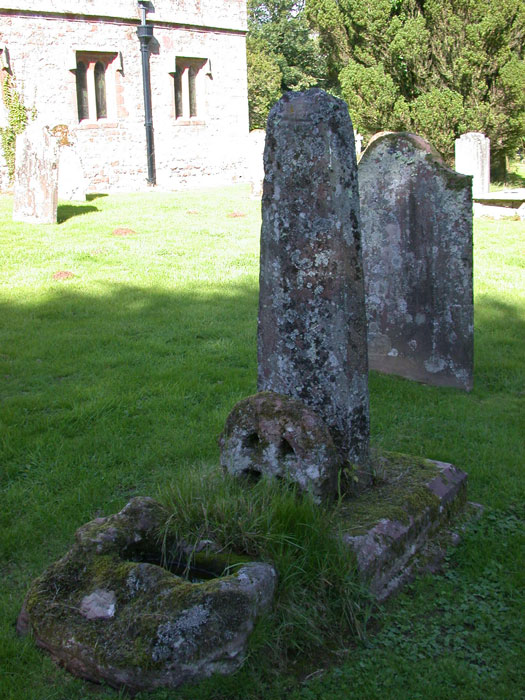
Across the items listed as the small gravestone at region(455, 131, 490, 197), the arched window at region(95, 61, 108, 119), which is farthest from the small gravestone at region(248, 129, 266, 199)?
the arched window at region(95, 61, 108, 119)

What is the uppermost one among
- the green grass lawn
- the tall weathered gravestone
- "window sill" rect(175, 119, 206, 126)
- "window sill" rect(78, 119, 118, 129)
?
"window sill" rect(175, 119, 206, 126)

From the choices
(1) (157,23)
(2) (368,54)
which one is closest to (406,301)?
(2) (368,54)

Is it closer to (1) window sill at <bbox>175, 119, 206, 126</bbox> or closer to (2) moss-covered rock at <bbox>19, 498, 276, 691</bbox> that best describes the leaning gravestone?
(2) moss-covered rock at <bbox>19, 498, 276, 691</bbox>

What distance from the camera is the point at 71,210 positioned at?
15188mm

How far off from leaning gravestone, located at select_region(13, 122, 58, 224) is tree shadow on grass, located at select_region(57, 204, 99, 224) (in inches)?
18.5

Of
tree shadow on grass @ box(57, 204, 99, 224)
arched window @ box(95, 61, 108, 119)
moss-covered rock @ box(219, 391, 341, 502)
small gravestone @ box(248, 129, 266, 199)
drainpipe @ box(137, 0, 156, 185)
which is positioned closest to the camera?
moss-covered rock @ box(219, 391, 341, 502)

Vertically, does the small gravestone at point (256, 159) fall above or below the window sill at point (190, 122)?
below

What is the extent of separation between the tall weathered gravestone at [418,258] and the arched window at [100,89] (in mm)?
18573

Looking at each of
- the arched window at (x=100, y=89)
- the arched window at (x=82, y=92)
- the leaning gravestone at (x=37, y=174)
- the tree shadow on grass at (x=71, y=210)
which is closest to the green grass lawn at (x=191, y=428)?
the leaning gravestone at (x=37, y=174)

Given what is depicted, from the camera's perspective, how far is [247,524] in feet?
10.3

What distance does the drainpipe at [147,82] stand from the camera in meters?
22.1

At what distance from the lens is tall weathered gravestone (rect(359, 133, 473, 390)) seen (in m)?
5.79

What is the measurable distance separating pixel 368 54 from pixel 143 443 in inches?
798

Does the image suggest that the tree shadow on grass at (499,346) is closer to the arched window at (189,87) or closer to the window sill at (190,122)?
the window sill at (190,122)
